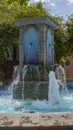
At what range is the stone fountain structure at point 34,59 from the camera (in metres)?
10.5

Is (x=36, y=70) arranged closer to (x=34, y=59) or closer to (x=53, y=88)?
(x=34, y=59)

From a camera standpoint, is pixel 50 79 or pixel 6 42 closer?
pixel 50 79

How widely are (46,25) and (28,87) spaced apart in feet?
7.63

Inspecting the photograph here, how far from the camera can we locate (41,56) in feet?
35.4

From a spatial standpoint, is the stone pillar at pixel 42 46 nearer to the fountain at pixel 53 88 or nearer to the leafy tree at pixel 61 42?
the fountain at pixel 53 88

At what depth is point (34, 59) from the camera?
36.2 ft

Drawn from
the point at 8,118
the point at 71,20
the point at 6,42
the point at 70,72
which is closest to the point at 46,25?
the point at 8,118

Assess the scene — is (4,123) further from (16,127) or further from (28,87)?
(28,87)

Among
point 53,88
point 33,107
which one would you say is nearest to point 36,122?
point 33,107

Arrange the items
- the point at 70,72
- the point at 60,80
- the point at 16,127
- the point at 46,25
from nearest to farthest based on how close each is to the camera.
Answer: the point at 16,127, the point at 46,25, the point at 60,80, the point at 70,72

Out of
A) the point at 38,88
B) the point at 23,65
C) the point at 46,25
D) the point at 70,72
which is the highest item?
the point at 46,25

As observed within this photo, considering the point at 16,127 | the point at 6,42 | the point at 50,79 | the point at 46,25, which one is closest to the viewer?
Result: the point at 16,127

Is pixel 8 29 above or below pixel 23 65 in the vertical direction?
above

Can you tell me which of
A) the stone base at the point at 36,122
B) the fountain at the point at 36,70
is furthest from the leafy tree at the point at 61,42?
the stone base at the point at 36,122
